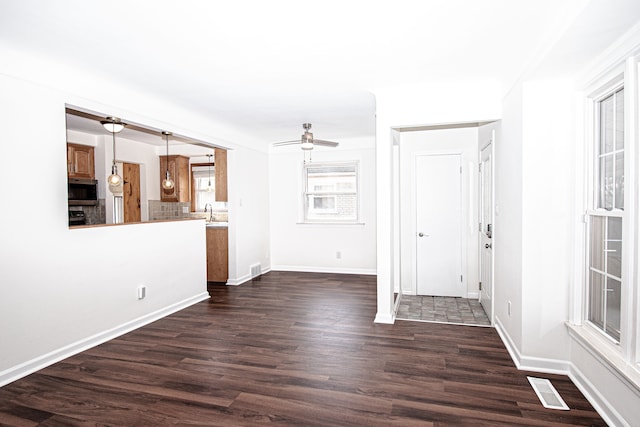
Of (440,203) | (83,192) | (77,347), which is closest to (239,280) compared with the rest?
(83,192)

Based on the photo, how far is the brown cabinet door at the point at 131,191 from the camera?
6277mm

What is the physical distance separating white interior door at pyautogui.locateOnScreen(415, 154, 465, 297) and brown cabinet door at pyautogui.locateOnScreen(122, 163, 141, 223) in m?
4.77

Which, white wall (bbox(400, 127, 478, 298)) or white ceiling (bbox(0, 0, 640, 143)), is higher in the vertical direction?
white ceiling (bbox(0, 0, 640, 143))

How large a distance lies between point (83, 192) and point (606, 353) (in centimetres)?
637

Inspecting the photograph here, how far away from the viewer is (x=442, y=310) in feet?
14.6

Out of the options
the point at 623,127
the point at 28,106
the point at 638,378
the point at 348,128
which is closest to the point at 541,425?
the point at 638,378

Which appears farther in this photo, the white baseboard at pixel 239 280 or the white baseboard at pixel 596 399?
the white baseboard at pixel 239 280

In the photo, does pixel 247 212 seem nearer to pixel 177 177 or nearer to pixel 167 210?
pixel 177 177

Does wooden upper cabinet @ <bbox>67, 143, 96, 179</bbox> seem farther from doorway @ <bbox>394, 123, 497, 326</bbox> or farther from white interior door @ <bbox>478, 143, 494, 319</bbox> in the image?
white interior door @ <bbox>478, 143, 494, 319</bbox>

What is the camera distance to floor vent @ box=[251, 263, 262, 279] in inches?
252

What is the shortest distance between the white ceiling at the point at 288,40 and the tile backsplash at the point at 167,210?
3.46m

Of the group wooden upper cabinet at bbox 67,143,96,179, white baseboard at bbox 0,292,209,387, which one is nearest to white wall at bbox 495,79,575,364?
white baseboard at bbox 0,292,209,387

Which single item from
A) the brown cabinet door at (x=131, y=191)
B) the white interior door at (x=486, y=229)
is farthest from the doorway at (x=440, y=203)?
the brown cabinet door at (x=131, y=191)

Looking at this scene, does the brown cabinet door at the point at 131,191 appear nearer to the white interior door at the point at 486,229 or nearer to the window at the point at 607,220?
the white interior door at the point at 486,229
